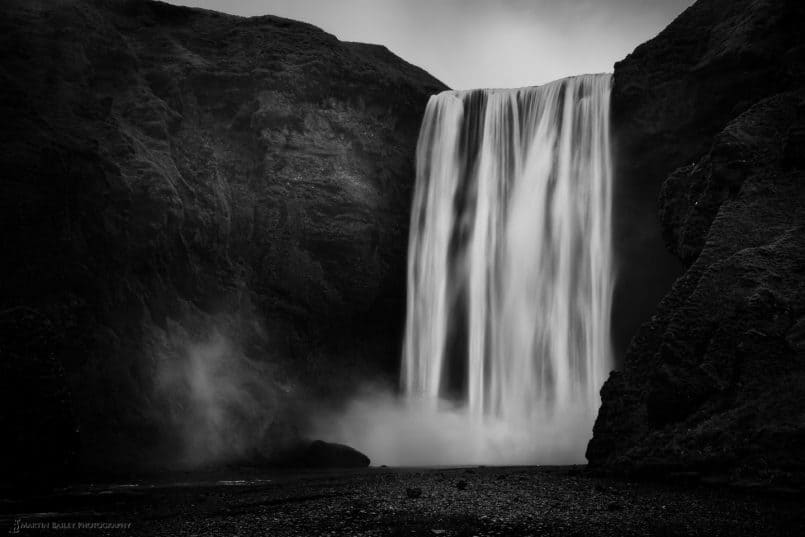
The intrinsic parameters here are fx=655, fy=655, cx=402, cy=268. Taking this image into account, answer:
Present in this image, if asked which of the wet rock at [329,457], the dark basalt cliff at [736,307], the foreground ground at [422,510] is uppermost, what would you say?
the dark basalt cliff at [736,307]

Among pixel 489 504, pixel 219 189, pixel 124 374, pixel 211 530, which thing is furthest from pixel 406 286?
pixel 211 530

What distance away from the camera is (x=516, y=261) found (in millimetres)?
27875

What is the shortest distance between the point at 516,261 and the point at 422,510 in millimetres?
18347

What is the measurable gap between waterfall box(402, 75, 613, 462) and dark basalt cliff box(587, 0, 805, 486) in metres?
5.68

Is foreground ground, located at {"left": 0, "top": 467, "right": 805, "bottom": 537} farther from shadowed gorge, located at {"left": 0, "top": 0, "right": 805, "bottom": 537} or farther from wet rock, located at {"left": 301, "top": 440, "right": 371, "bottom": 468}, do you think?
wet rock, located at {"left": 301, "top": 440, "right": 371, "bottom": 468}

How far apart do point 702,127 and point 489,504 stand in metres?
19.1

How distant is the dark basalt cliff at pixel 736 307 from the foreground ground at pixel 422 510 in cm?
106

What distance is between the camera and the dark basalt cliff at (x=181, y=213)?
21.3m

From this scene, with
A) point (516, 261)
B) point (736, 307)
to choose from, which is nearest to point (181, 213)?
point (516, 261)

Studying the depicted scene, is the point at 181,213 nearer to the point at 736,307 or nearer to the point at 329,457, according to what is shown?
the point at 329,457

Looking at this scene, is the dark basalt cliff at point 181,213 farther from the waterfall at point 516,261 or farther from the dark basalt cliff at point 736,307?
the dark basalt cliff at point 736,307

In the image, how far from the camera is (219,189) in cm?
2822

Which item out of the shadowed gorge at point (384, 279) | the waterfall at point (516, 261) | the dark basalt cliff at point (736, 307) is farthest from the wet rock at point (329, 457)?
the dark basalt cliff at point (736, 307)

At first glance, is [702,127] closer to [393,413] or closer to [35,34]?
[393,413]
